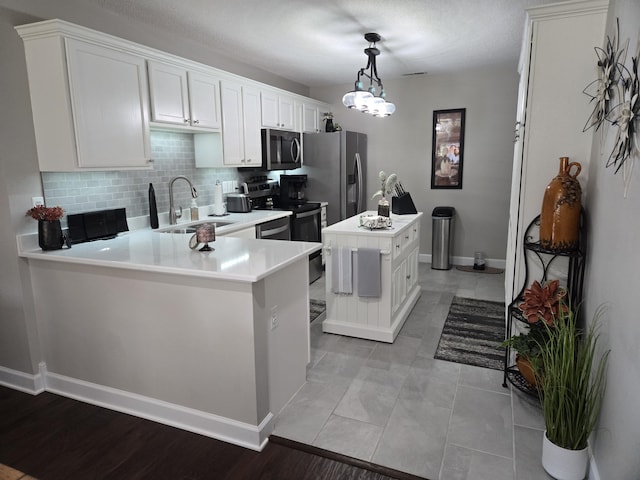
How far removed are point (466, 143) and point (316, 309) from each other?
3095 mm

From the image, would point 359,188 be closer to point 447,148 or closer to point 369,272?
point 447,148

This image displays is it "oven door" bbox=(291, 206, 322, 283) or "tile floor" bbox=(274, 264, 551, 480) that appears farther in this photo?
"oven door" bbox=(291, 206, 322, 283)

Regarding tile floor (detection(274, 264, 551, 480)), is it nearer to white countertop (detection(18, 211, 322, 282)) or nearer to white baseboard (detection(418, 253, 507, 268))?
white countertop (detection(18, 211, 322, 282))

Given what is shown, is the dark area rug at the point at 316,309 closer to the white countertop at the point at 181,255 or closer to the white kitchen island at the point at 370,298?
the white kitchen island at the point at 370,298

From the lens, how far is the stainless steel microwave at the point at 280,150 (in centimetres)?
460

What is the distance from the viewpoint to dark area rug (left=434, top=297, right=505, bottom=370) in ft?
10.1

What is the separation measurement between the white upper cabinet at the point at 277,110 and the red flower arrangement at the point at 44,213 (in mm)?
2477

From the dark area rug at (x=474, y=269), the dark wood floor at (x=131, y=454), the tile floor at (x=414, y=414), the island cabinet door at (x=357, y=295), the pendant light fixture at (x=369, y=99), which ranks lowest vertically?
the dark wood floor at (x=131, y=454)

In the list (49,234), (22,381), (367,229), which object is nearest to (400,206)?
(367,229)

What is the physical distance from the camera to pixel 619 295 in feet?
5.36

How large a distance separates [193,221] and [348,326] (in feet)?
5.74

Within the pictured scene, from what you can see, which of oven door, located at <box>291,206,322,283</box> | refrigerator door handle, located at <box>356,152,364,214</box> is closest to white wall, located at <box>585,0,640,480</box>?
oven door, located at <box>291,206,322,283</box>

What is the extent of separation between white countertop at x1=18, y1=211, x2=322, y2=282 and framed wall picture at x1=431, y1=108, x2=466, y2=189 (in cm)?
363

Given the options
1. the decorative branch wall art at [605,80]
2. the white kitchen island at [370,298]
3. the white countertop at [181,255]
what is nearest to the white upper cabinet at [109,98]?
the white countertop at [181,255]
